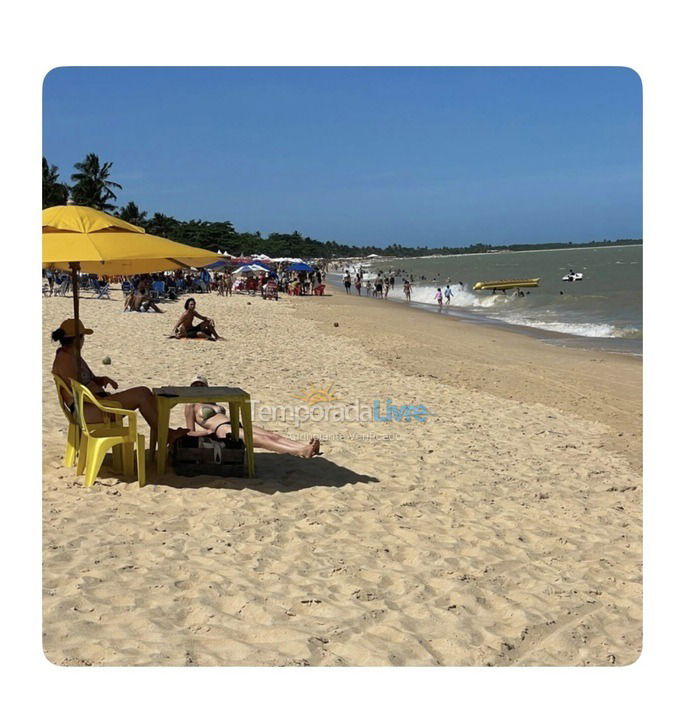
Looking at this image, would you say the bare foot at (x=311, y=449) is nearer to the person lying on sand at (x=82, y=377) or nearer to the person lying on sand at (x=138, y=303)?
the person lying on sand at (x=82, y=377)

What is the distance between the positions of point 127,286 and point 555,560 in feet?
77.7

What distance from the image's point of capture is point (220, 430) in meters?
5.69

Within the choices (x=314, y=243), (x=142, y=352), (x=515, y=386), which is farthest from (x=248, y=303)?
(x=314, y=243)

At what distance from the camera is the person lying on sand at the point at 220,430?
18.7ft

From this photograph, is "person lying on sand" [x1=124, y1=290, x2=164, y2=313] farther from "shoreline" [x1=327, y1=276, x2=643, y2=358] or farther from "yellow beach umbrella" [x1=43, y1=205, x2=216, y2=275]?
"yellow beach umbrella" [x1=43, y1=205, x2=216, y2=275]

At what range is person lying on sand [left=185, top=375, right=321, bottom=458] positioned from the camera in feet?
18.7

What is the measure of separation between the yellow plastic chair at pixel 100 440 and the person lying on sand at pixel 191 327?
27.9 ft

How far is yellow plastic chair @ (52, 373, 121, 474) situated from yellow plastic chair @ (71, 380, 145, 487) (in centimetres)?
8

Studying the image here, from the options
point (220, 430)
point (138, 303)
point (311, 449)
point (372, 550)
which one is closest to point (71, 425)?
point (220, 430)

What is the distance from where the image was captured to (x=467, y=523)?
4.90m

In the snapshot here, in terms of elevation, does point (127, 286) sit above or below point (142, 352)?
above

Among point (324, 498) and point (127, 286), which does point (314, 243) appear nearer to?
point (127, 286)
